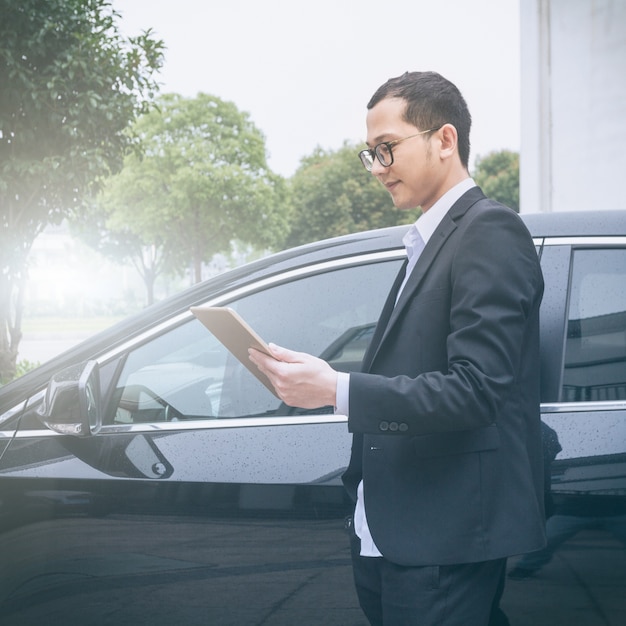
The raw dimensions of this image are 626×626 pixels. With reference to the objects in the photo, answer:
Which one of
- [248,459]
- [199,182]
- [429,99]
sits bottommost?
[248,459]

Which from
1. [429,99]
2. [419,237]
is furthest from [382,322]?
[429,99]

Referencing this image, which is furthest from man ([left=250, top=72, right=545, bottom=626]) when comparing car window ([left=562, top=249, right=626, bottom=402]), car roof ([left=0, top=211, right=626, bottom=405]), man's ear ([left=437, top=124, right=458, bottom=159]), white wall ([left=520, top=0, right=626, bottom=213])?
white wall ([left=520, top=0, right=626, bottom=213])

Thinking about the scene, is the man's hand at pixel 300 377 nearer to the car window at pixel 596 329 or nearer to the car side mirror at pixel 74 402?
the car side mirror at pixel 74 402

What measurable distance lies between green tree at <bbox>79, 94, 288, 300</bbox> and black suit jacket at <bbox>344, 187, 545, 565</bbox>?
3130cm

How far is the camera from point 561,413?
2.00 m

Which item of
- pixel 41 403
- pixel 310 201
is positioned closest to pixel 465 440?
pixel 41 403

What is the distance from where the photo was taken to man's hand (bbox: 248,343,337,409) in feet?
4.84

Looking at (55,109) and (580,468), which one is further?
(55,109)

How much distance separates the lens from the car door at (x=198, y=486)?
81.2 inches

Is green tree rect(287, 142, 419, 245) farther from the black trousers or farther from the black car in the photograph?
the black trousers

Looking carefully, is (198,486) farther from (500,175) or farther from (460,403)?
(500,175)

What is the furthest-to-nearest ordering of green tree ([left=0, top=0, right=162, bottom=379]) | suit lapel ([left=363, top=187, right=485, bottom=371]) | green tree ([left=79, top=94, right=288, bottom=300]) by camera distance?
green tree ([left=79, top=94, right=288, bottom=300]) < green tree ([left=0, top=0, right=162, bottom=379]) < suit lapel ([left=363, top=187, right=485, bottom=371])

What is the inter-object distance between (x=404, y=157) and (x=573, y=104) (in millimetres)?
9956

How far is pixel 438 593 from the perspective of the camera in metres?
1.51
